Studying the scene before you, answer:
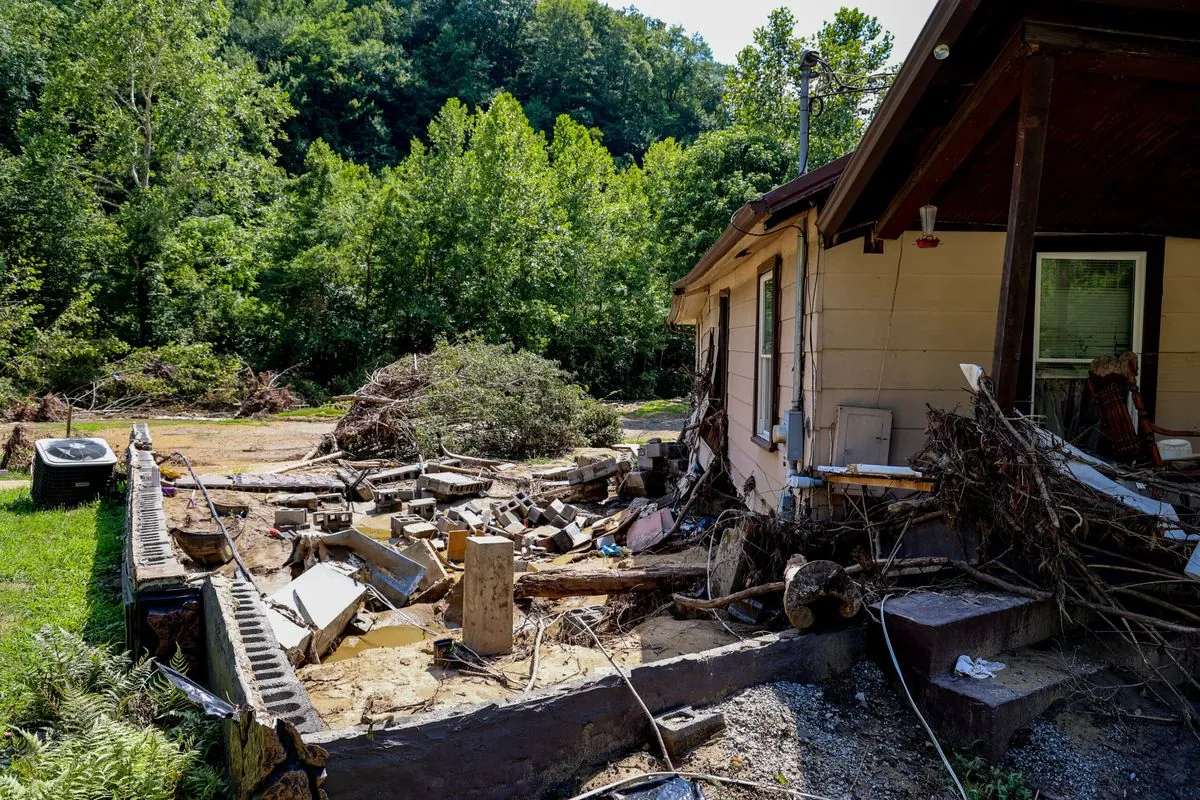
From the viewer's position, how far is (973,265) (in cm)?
595

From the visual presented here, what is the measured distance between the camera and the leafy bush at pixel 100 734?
9.52 feet

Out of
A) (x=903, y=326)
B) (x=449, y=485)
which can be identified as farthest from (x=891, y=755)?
(x=449, y=485)

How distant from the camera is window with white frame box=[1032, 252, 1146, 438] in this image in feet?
19.6

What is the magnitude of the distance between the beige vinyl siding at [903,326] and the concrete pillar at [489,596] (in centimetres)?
266

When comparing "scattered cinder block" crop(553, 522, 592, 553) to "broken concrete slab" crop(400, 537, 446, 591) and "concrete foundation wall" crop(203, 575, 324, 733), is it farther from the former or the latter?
"concrete foundation wall" crop(203, 575, 324, 733)

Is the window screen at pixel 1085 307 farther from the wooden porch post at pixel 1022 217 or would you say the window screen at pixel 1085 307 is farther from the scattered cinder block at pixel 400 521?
the scattered cinder block at pixel 400 521

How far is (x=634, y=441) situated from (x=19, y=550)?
1237cm

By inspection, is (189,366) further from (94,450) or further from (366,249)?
(94,450)

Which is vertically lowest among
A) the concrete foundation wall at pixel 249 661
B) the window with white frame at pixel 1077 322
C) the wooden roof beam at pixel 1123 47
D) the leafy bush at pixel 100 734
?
the leafy bush at pixel 100 734

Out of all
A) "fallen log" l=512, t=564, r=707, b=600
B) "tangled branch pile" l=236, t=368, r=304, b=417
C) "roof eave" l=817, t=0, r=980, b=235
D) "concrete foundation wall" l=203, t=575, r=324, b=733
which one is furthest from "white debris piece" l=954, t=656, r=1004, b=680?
"tangled branch pile" l=236, t=368, r=304, b=417

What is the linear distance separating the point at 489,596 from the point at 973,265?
4.58 meters

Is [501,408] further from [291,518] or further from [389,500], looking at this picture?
[291,518]

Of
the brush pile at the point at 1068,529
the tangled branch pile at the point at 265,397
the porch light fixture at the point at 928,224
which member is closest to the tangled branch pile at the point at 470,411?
the tangled branch pile at the point at 265,397

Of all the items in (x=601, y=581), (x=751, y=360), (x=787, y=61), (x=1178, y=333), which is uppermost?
(x=787, y=61)
